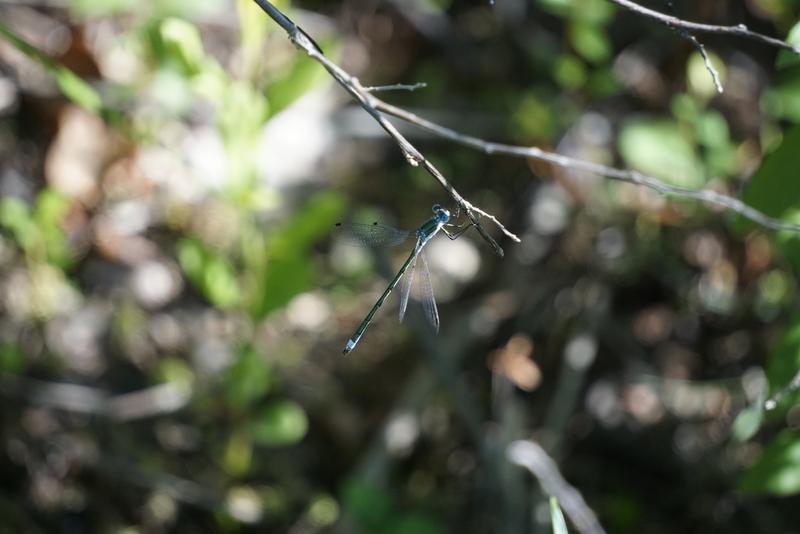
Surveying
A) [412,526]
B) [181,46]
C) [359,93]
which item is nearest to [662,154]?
[412,526]

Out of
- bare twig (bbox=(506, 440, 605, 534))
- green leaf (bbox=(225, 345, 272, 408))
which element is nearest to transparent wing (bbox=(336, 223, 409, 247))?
green leaf (bbox=(225, 345, 272, 408))

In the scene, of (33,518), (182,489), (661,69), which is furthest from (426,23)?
(33,518)

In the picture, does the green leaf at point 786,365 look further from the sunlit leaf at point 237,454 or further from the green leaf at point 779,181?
the sunlit leaf at point 237,454

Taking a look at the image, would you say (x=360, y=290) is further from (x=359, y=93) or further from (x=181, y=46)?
(x=359, y=93)

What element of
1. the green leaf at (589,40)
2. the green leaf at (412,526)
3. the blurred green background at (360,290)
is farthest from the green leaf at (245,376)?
the green leaf at (589,40)

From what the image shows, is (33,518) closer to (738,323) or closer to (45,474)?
(45,474)

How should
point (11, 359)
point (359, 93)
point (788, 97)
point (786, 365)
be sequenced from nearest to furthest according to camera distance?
point (359, 93)
point (786, 365)
point (788, 97)
point (11, 359)
